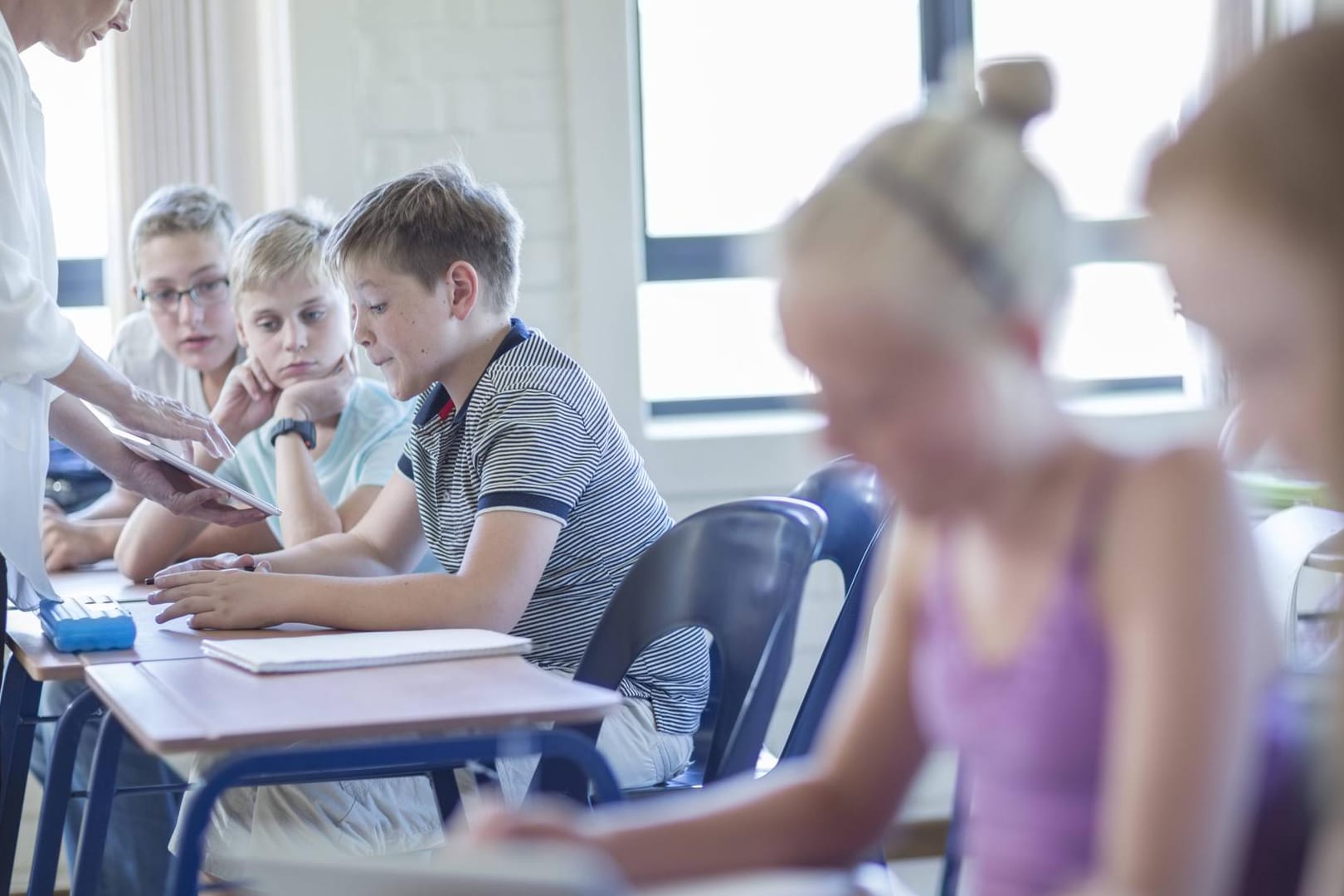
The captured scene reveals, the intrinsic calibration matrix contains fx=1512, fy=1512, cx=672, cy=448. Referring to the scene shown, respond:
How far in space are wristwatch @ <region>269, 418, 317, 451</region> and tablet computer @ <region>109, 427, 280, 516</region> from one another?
26cm

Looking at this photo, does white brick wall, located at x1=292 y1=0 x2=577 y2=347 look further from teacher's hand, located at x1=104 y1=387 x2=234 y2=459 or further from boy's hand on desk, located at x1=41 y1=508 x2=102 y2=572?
teacher's hand, located at x1=104 y1=387 x2=234 y2=459

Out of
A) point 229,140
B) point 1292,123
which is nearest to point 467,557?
point 1292,123

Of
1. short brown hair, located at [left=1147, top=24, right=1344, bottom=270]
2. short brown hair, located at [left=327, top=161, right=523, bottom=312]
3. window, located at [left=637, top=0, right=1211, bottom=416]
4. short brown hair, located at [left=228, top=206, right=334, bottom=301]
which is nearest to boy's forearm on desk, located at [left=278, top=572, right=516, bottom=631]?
short brown hair, located at [left=327, top=161, right=523, bottom=312]

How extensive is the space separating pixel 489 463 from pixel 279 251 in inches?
36.9

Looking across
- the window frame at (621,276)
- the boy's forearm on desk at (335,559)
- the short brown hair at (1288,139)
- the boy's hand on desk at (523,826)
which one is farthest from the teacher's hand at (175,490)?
the short brown hair at (1288,139)

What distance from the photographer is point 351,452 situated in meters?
2.59

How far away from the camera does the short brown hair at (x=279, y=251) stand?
2512 millimetres

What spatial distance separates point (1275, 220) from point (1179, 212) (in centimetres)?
5

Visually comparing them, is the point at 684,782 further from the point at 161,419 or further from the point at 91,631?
the point at 161,419

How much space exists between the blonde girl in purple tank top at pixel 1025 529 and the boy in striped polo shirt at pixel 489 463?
93 cm

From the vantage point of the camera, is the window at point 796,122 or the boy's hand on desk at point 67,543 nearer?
the boy's hand on desk at point 67,543

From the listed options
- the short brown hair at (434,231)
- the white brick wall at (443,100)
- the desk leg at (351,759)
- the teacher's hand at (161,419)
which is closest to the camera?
the desk leg at (351,759)

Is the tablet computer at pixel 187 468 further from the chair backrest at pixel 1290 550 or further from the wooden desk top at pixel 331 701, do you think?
the chair backrest at pixel 1290 550

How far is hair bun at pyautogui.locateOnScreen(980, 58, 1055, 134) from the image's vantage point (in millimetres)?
837
